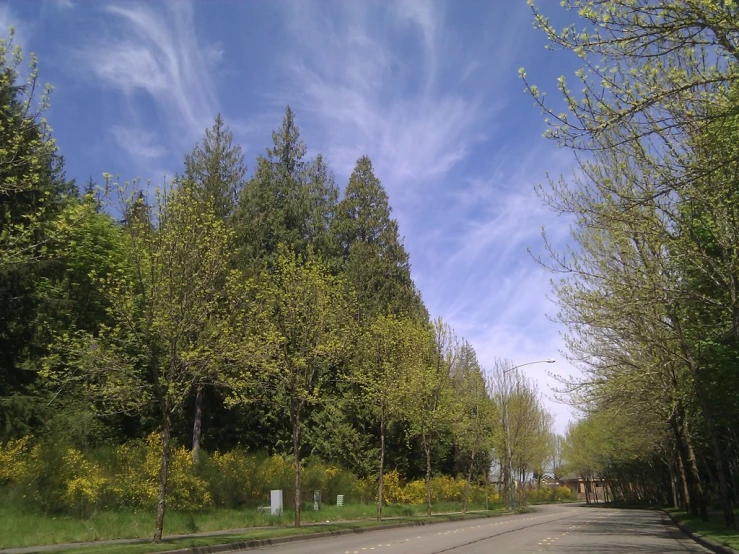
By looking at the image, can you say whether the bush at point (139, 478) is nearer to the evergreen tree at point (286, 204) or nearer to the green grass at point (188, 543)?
the green grass at point (188, 543)

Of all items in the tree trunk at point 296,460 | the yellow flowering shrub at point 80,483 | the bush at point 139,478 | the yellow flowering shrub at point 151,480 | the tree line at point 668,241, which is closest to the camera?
the tree line at point 668,241

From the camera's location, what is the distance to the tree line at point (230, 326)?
701 inches

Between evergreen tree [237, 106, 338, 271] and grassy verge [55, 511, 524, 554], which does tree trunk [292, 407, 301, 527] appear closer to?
grassy verge [55, 511, 524, 554]

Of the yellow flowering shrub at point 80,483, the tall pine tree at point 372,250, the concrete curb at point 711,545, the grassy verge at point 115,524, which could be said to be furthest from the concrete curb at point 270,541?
the tall pine tree at point 372,250

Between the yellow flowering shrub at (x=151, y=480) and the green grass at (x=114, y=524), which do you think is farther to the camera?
the yellow flowering shrub at (x=151, y=480)

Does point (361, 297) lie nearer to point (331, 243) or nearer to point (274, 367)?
point (331, 243)

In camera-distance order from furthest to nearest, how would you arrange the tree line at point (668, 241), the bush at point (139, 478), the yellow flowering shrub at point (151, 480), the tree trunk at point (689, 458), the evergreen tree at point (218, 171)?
the evergreen tree at point (218, 171) < the tree trunk at point (689, 458) < the yellow flowering shrub at point (151, 480) < the bush at point (139, 478) < the tree line at point (668, 241)

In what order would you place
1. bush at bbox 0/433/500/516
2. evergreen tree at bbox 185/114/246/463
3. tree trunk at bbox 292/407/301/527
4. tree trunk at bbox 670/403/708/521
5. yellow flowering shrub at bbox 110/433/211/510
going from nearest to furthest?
bush at bbox 0/433/500/516, yellow flowering shrub at bbox 110/433/211/510, tree trunk at bbox 292/407/301/527, tree trunk at bbox 670/403/708/521, evergreen tree at bbox 185/114/246/463

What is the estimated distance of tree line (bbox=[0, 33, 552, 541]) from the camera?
17.8 metres

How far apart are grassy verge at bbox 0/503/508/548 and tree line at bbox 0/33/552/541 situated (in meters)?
1.18

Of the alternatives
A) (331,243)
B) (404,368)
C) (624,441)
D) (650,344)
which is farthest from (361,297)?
(650,344)

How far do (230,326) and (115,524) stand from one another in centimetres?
705

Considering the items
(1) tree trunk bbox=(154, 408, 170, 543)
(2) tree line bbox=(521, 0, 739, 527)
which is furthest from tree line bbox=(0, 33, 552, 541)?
(2) tree line bbox=(521, 0, 739, 527)

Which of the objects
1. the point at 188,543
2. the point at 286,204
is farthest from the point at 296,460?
the point at 286,204
